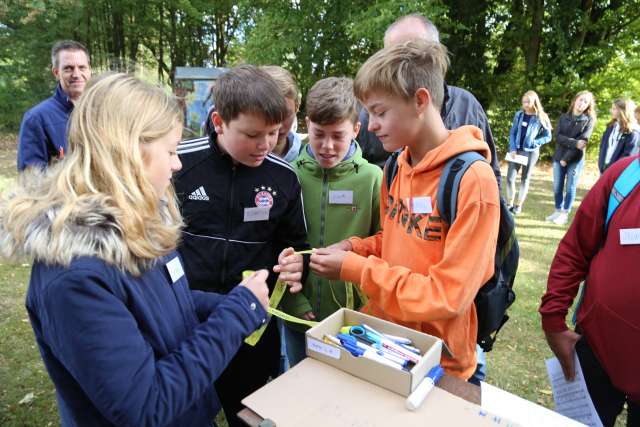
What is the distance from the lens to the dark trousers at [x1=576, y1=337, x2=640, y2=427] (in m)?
1.81

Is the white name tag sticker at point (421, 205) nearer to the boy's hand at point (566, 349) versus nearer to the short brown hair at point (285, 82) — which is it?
the boy's hand at point (566, 349)

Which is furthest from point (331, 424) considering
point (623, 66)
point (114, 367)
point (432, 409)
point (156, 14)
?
point (156, 14)

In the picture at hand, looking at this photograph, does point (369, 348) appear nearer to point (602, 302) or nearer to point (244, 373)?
point (602, 302)

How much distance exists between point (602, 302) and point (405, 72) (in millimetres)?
1198

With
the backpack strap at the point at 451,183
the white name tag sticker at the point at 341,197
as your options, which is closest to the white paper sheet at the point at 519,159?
the white name tag sticker at the point at 341,197

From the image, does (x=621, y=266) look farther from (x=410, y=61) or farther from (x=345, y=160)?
(x=345, y=160)

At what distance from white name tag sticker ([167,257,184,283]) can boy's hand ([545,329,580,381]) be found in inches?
63.7

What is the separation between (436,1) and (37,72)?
47.6ft

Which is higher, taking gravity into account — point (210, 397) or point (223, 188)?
point (223, 188)

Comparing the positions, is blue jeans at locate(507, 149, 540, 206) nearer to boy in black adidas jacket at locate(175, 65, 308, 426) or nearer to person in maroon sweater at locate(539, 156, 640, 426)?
person in maroon sweater at locate(539, 156, 640, 426)

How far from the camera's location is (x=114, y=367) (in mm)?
1035

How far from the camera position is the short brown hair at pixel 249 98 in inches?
76.1

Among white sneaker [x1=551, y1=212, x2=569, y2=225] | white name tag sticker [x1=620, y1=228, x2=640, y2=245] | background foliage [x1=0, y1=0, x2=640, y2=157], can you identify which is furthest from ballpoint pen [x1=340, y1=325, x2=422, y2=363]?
background foliage [x1=0, y1=0, x2=640, y2=157]

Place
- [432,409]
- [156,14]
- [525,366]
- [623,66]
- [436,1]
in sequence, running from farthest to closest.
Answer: [156,14]
[623,66]
[436,1]
[525,366]
[432,409]
